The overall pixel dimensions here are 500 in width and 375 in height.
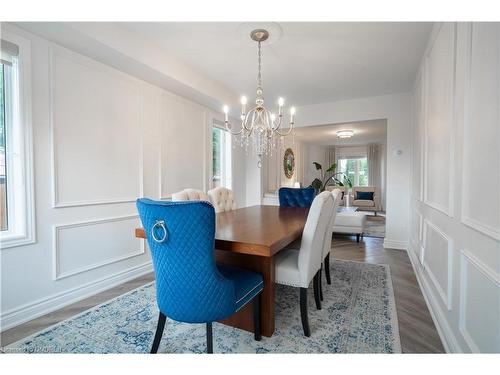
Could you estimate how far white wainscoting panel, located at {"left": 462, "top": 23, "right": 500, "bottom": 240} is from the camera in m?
1.07

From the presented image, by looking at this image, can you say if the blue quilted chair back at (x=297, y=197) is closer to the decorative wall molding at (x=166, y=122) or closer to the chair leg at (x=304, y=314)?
the decorative wall molding at (x=166, y=122)

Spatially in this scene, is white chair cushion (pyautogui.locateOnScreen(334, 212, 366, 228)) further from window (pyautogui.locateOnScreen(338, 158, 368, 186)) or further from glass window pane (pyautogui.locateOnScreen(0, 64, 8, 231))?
window (pyautogui.locateOnScreen(338, 158, 368, 186))

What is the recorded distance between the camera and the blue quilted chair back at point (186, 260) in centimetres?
119

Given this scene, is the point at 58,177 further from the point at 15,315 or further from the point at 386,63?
the point at 386,63

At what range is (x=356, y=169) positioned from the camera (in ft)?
30.5

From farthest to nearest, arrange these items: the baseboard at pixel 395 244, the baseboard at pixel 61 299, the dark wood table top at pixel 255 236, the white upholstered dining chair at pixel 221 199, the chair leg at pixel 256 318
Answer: the baseboard at pixel 395 244
the white upholstered dining chair at pixel 221 199
the baseboard at pixel 61 299
the chair leg at pixel 256 318
the dark wood table top at pixel 255 236

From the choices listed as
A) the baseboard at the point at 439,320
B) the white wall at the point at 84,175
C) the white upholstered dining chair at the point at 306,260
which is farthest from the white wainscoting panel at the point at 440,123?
the white wall at the point at 84,175

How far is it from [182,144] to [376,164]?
7395mm

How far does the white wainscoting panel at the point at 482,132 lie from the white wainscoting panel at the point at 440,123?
0.30 metres

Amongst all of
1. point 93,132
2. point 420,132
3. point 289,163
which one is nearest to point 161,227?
point 93,132

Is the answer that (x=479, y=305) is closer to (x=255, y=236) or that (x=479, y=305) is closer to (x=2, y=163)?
(x=255, y=236)

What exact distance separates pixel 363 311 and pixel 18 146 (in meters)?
2.98
